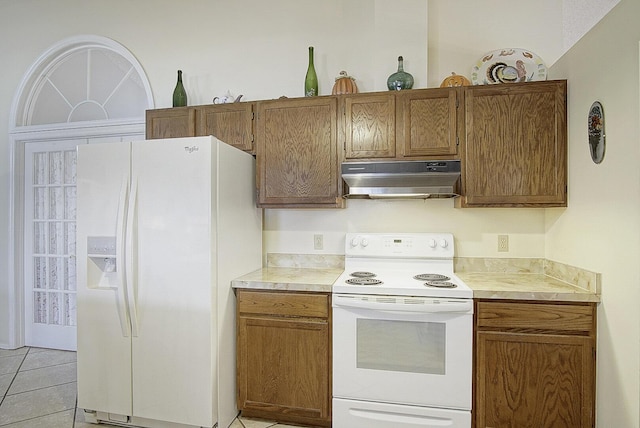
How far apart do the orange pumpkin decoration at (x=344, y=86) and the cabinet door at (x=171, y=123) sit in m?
1.09

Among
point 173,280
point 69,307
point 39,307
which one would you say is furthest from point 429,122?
point 39,307

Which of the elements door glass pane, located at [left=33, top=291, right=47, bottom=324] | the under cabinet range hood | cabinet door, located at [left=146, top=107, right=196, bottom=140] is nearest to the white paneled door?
door glass pane, located at [left=33, top=291, right=47, bottom=324]

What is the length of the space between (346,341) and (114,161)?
1767mm

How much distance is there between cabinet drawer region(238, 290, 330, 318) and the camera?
1990 mm

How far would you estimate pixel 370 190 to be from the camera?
2.17 metres

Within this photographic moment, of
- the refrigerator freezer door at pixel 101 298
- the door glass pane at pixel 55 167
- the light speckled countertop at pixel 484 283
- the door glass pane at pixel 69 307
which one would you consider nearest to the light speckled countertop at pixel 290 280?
the light speckled countertop at pixel 484 283

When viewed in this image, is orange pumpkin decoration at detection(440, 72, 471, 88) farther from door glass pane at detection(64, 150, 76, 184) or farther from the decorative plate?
door glass pane at detection(64, 150, 76, 184)

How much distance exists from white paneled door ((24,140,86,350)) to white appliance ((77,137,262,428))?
1.42 m

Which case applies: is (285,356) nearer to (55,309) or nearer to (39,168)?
(55,309)

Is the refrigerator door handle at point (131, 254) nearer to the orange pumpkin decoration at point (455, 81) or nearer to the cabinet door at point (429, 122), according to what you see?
the cabinet door at point (429, 122)

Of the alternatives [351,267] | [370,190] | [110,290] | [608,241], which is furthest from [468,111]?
[110,290]

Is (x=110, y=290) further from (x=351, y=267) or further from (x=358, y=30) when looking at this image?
(x=358, y=30)

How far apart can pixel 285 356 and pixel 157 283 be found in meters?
0.88

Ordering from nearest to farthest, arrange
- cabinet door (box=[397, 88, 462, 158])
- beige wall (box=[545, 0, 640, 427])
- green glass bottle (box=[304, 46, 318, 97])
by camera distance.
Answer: beige wall (box=[545, 0, 640, 427]) < cabinet door (box=[397, 88, 462, 158]) < green glass bottle (box=[304, 46, 318, 97])
